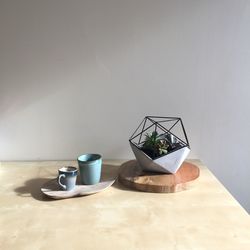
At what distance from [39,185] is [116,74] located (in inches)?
21.2

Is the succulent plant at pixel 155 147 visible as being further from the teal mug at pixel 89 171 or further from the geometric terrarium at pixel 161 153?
the teal mug at pixel 89 171

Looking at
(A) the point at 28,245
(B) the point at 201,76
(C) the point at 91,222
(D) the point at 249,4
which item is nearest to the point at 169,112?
(B) the point at 201,76

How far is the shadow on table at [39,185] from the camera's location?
105 centimetres

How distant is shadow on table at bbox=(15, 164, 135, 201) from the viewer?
105 centimetres

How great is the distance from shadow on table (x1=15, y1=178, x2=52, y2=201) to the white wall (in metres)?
0.24

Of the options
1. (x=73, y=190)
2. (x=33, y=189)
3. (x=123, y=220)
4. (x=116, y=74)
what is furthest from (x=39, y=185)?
(x=116, y=74)

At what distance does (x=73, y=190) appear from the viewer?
41.9 inches

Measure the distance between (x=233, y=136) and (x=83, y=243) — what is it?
2.94 feet

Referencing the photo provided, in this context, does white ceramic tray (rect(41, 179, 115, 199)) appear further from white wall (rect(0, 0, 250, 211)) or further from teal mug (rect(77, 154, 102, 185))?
white wall (rect(0, 0, 250, 211))

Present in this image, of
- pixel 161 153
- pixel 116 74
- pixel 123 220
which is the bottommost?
pixel 123 220

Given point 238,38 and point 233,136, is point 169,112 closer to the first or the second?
point 233,136

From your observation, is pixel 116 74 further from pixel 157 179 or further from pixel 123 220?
pixel 123 220

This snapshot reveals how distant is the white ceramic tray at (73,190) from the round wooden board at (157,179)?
69mm

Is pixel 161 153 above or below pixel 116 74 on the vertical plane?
below
